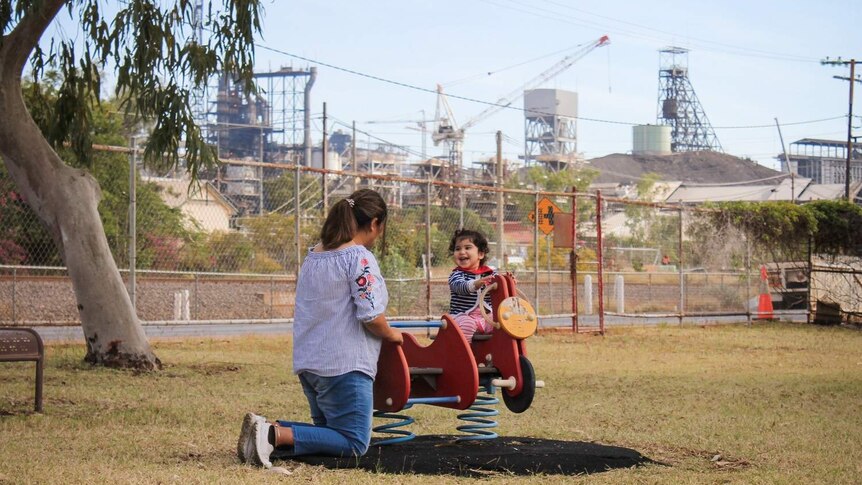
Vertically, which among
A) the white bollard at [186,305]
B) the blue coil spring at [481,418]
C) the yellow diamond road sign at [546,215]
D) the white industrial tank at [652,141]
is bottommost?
the blue coil spring at [481,418]

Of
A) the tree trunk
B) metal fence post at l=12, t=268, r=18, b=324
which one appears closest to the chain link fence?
metal fence post at l=12, t=268, r=18, b=324

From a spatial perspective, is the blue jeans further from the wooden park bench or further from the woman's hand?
the wooden park bench

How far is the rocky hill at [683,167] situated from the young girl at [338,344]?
151 m

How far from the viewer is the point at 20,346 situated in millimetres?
8625

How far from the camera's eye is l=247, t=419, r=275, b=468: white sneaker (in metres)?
6.26

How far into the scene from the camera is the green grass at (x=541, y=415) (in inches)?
253

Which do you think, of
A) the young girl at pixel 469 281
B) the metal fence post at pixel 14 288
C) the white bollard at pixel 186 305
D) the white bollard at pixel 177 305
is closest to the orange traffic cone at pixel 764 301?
the white bollard at pixel 186 305

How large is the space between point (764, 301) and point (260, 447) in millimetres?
22205

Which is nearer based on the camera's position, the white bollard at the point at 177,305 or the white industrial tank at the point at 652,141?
the white bollard at the point at 177,305

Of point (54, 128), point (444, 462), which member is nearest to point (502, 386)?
point (444, 462)

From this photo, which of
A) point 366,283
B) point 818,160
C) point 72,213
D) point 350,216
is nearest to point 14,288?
point 72,213

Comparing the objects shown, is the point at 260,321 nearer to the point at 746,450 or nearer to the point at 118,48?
the point at 118,48

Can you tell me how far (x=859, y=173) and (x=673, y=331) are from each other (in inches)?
4777

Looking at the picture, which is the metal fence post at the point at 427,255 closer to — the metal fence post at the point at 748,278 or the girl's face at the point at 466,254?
the girl's face at the point at 466,254
